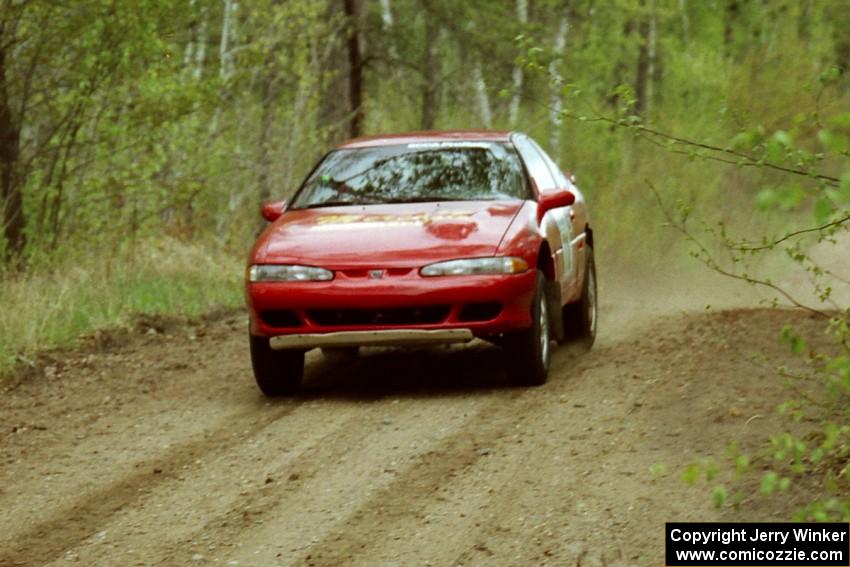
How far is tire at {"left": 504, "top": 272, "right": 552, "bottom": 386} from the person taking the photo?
30.3 feet

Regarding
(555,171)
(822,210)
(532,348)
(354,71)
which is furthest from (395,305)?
(354,71)

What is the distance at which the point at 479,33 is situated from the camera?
26219 millimetres

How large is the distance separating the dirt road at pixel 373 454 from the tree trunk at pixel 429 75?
13.3 metres

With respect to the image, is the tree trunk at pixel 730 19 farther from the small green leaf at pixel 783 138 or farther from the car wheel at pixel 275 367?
the small green leaf at pixel 783 138

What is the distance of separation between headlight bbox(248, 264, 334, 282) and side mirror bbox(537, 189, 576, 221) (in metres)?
1.59

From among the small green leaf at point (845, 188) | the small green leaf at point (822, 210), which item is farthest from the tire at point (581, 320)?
the small green leaf at point (845, 188)

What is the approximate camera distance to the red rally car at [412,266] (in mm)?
9031

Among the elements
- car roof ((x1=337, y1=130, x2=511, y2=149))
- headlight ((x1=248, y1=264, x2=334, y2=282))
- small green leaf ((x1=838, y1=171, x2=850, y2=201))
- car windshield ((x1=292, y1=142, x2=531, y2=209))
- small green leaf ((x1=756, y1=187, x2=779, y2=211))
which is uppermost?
small green leaf ((x1=838, y1=171, x2=850, y2=201))

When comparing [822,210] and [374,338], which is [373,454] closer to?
[374,338]

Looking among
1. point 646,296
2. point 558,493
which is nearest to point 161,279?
point 646,296

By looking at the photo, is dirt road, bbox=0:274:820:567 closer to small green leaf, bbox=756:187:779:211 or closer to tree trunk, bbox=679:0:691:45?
small green leaf, bbox=756:187:779:211

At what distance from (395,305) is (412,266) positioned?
25cm

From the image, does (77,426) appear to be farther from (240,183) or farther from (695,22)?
(695,22)

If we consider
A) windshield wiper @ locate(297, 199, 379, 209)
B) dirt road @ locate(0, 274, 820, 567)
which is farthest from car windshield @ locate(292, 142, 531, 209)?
dirt road @ locate(0, 274, 820, 567)
